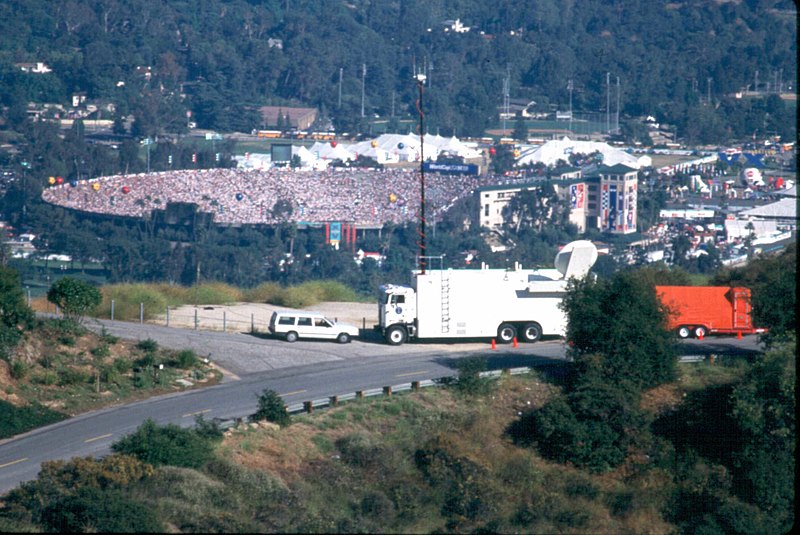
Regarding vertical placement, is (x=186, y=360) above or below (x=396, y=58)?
below

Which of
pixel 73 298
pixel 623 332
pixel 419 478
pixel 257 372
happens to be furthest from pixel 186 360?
pixel 623 332

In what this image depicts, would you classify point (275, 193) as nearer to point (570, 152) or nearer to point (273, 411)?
point (570, 152)

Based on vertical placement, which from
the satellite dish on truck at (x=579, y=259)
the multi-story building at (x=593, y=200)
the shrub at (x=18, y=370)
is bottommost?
the shrub at (x=18, y=370)

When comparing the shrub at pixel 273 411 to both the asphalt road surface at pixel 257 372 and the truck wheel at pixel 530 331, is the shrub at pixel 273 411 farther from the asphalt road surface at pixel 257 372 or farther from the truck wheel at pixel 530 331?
the truck wheel at pixel 530 331

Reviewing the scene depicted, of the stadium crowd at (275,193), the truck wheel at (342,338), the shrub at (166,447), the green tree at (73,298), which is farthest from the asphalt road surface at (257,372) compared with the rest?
the stadium crowd at (275,193)

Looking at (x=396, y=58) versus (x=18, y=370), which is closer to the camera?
(x=18, y=370)

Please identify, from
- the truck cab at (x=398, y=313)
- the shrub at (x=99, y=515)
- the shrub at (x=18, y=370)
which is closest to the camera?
the shrub at (x=99, y=515)

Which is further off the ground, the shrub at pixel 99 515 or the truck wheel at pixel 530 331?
the truck wheel at pixel 530 331
